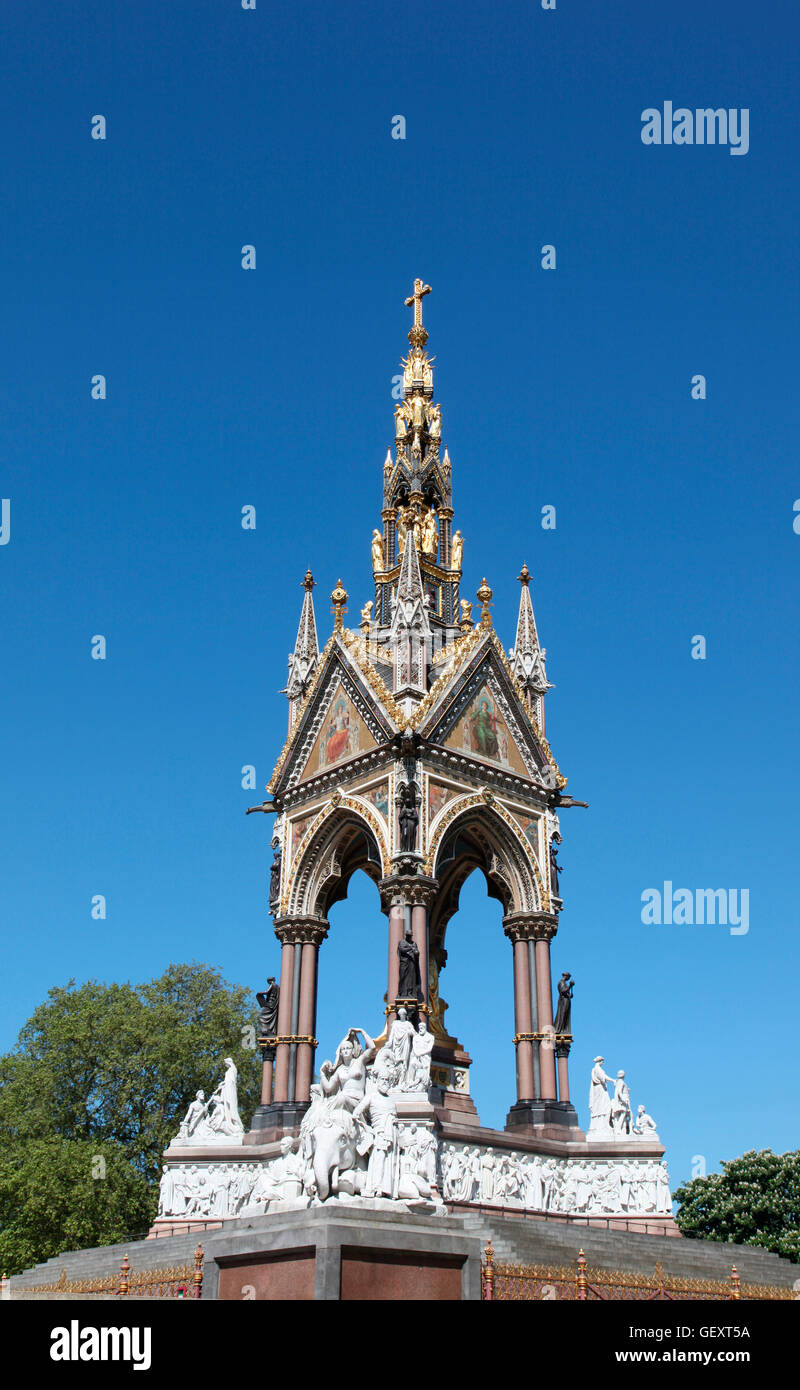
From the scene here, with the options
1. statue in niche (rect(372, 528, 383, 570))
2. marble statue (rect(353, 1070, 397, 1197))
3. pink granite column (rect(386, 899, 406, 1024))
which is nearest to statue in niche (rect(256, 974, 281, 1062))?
pink granite column (rect(386, 899, 406, 1024))

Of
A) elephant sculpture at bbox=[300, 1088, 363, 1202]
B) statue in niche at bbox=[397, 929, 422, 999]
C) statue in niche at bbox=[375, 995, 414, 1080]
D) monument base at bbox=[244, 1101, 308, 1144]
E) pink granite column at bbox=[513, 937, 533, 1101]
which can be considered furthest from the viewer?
pink granite column at bbox=[513, 937, 533, 1101]

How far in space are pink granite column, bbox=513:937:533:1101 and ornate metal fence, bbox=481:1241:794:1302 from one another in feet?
40.1

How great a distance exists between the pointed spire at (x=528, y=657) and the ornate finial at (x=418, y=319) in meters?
8.55

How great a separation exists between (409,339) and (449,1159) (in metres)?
24.2

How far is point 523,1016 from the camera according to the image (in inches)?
1199

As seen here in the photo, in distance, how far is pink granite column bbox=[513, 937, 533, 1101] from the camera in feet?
98.0

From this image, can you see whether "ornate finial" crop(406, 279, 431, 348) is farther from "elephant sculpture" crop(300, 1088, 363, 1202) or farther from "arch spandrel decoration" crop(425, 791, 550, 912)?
"elephant sculpture" crop(300, 1088, 363, 1202)

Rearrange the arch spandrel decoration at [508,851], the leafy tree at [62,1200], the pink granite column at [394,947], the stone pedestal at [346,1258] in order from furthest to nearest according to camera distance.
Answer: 1. the leafy tree at [62,1200]
2. the arch spandrel decoration at [508,851]
3. the pink granite column at [394,947]
4. the stone pedestal at [346,1258]

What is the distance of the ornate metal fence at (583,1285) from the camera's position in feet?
46.9

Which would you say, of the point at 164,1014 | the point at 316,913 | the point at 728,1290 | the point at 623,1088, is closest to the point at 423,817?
the point at 316,913

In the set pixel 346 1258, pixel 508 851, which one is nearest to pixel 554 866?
pixel 508 851

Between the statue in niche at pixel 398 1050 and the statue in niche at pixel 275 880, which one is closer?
the statue in niche at pixel 398 1050

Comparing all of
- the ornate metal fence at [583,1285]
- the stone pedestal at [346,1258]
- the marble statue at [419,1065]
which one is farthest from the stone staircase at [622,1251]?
the stone pedestal at [346,1258]

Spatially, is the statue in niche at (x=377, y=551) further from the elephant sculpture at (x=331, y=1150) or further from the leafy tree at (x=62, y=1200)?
the elephant sculpture at (x=331, y=1150)
